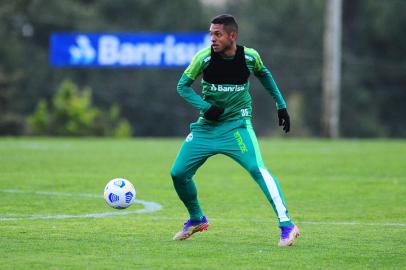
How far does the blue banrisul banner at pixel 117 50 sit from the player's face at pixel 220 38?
33659 mm

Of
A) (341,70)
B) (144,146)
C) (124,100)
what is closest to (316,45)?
(341,70)

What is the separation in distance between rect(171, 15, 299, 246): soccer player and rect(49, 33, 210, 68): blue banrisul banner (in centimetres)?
3346

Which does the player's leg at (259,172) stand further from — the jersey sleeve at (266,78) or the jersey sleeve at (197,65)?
the jersey sleeve at (197,65)

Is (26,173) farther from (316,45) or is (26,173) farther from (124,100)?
(316,45)

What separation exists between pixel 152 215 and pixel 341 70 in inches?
2465

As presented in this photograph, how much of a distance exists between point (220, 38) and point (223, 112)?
738 mm

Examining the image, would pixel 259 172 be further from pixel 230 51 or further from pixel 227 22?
pixel 227 22

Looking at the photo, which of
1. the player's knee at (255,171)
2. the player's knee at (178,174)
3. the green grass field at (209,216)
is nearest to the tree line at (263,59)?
the green grass field at (209,216)

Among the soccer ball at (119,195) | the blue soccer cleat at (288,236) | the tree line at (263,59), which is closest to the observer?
the blue soccer cleat at (288,236)

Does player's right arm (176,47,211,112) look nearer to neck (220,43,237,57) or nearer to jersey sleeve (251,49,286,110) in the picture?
neck (220,43,237,57)

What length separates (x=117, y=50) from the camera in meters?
45.3

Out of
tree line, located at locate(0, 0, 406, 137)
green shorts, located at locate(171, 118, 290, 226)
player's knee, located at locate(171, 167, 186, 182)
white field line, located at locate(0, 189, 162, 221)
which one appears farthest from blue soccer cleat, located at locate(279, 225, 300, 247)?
tree line, located at locate(0, 0, 406, 137)

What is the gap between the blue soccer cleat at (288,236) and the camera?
→ 31.9 feet

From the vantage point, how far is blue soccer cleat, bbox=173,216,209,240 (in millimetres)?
10344
